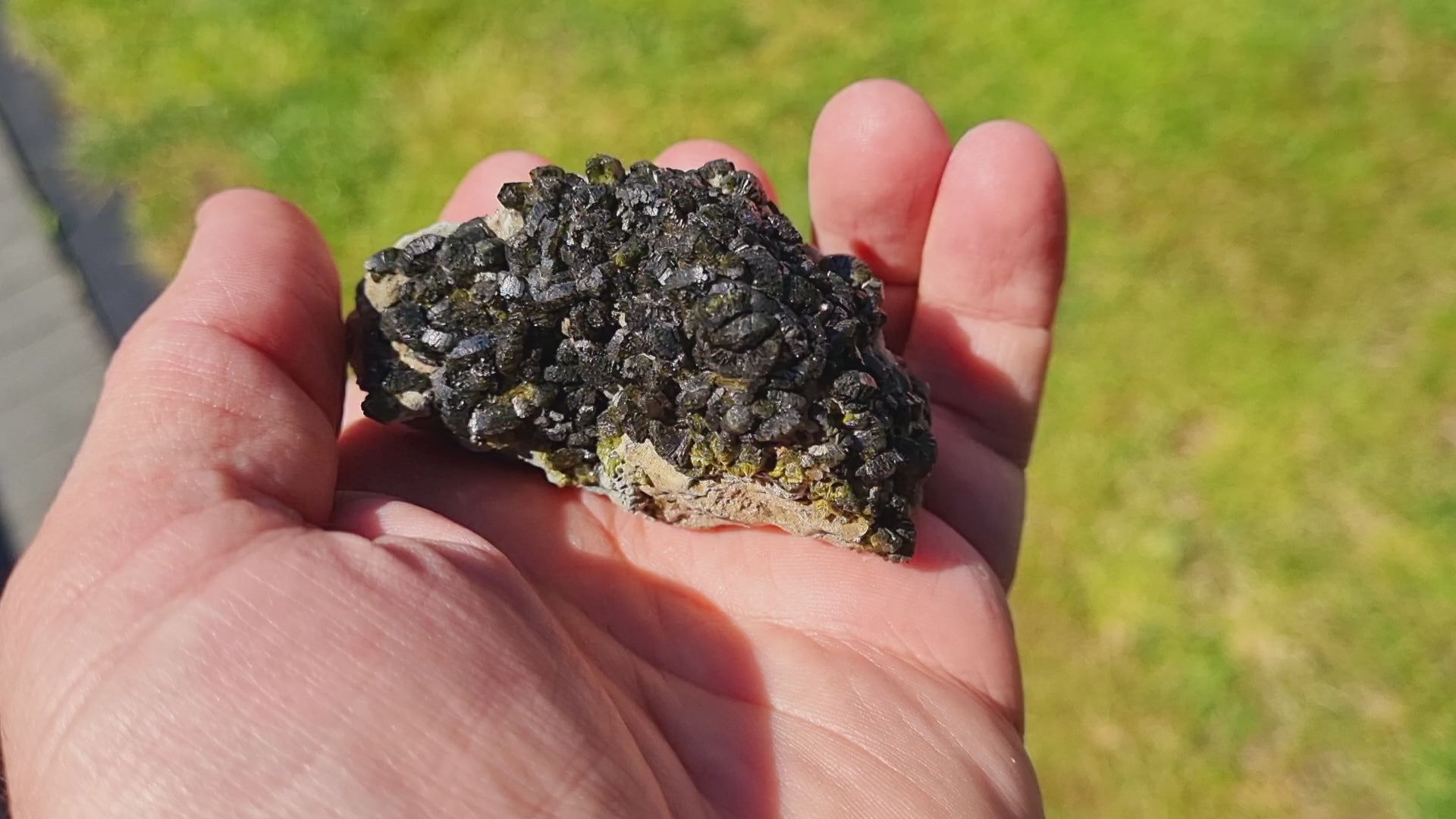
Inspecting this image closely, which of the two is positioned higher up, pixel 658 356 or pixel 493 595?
pixel 658 356

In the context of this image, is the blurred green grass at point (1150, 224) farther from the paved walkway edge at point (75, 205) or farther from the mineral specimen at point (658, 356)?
the mineral specimen at point (658, 356)

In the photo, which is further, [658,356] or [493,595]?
[658,356]

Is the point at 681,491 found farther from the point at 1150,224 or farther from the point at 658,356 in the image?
the point at 1150,224

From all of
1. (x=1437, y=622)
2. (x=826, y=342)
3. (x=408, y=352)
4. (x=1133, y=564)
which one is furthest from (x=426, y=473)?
(x=1437, y=622)

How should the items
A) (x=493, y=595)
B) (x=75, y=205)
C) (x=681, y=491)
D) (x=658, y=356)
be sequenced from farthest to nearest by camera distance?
(x=75, y=205), (x=681, y=491), (x=658, y=356), (x=493, y=595)

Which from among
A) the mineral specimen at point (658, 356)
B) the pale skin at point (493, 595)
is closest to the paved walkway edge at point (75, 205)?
the pale skin at point (493, 595)

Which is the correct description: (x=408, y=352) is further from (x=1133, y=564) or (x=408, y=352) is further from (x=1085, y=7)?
(x=1085, y=7)

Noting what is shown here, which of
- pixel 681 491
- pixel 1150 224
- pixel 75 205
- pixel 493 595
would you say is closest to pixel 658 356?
pixel 681 491

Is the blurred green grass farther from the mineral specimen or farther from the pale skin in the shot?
the mineral specimen
